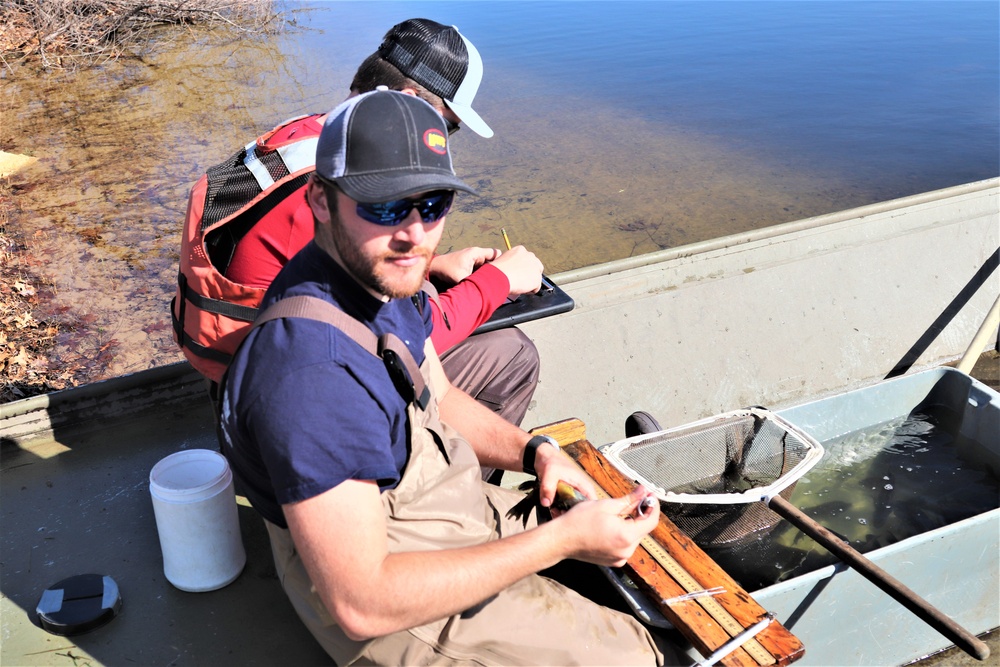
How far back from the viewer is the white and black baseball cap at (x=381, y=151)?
5.65 ft

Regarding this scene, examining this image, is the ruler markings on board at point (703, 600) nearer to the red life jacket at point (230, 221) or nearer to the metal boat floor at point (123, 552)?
the metal boat floor at point (123, 552)

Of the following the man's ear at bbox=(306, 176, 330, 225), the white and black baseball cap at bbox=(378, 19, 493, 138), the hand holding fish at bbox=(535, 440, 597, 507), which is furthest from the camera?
the white and black baseball cap at bbox=(378, 19, 493, 138)

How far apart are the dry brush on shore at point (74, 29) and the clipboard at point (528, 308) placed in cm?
1086

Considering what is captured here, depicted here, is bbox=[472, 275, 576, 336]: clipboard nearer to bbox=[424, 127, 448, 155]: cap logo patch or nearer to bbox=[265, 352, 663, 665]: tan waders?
bbox=[265, 352, 663, 665]: tan waders

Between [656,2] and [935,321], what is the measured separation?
14.2 meters

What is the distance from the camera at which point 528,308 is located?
9.71ft

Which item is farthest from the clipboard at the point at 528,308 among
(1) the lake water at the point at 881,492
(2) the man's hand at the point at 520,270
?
(1) the lake water at the point at 881,492

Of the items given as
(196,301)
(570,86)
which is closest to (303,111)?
(570,86)

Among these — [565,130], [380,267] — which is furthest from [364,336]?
[565,130]

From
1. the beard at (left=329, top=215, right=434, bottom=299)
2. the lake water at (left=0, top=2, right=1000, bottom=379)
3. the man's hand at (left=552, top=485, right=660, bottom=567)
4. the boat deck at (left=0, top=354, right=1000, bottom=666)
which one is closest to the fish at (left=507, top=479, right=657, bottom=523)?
the man's hand at (left=552, top=485, right=660, bottom=567)

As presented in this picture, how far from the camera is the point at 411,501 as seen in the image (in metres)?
1.93

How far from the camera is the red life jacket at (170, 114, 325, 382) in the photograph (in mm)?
2316

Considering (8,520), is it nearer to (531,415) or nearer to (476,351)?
(476,351)

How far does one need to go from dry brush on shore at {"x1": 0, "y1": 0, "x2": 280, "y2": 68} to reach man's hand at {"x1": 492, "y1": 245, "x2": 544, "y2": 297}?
10.9 m
